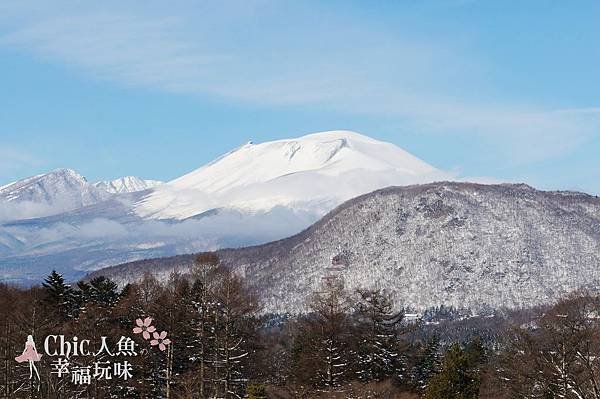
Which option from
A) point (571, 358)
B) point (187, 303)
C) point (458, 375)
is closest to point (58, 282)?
point (187, 303)

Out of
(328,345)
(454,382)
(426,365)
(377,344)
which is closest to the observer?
(454,382)

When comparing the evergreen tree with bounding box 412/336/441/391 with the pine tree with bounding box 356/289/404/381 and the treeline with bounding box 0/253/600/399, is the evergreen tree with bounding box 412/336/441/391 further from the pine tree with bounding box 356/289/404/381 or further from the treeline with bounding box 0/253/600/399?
the pine tree with bounding box 356/289/404/381

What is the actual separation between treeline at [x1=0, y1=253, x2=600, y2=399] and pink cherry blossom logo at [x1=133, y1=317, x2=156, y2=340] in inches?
4.4

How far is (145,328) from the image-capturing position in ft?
143

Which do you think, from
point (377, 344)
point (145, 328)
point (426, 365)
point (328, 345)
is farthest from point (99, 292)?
point (426, 365)

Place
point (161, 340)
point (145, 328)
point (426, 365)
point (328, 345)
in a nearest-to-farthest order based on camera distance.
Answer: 1. point (161, 340)
2. point (145, 328)
3. point (328, 345)
4. point (426, 365)

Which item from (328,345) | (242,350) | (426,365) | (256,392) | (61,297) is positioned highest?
(61,297)

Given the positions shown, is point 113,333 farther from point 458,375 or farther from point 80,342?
point 458,375

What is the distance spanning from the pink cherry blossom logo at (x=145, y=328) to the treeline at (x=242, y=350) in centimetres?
11

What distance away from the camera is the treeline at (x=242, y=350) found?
39.2m

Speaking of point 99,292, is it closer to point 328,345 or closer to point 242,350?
point 242,350

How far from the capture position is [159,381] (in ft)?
143

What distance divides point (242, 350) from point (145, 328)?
4977 mm

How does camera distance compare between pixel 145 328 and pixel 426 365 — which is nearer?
pixel 145 328
